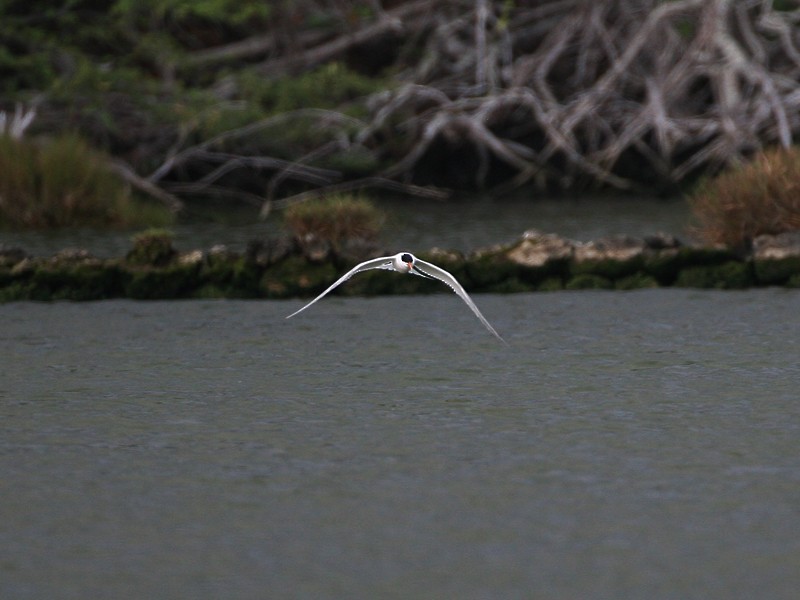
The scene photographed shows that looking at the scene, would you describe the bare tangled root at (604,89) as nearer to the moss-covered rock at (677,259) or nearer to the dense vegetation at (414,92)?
the dense vegetation at (414,92)

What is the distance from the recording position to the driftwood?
653 inches

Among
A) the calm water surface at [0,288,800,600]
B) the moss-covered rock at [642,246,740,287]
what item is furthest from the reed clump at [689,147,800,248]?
the calm water surface at [0,288,800,600]

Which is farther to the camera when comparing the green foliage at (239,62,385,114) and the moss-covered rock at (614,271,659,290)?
the green foliage at (239,62,385,114)

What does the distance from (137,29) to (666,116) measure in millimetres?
7541

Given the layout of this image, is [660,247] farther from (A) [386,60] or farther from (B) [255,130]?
(A) [386,60]

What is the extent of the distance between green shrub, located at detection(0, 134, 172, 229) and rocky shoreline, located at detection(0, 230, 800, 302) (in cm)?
375

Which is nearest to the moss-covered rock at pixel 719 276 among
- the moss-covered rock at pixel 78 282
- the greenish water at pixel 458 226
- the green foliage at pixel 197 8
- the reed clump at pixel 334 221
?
the reed clump at pixel 334 221

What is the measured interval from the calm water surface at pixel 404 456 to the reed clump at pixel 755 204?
52.2 inches

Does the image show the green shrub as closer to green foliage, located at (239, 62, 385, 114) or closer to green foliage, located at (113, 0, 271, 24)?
green foliage, located at (239, 62, 385, 114)

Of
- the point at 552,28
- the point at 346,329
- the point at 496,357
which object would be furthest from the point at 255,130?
the point at 496,357

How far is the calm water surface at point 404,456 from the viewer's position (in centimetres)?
446

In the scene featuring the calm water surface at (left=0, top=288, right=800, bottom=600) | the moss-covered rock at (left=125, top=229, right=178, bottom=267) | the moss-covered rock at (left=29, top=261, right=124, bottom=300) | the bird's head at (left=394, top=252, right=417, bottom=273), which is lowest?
the calm water surface at (left=0, top=288, right=800, bottom=600)

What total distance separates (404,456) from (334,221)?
5508 millimetres

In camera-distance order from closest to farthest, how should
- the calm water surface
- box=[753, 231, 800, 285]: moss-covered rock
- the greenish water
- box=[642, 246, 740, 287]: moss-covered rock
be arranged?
the calm water surface → box=[753, 231, 800, 285]: moss-covered rock → box=[642, 246, 740, 287]: moss-covered rock → the greenish water
